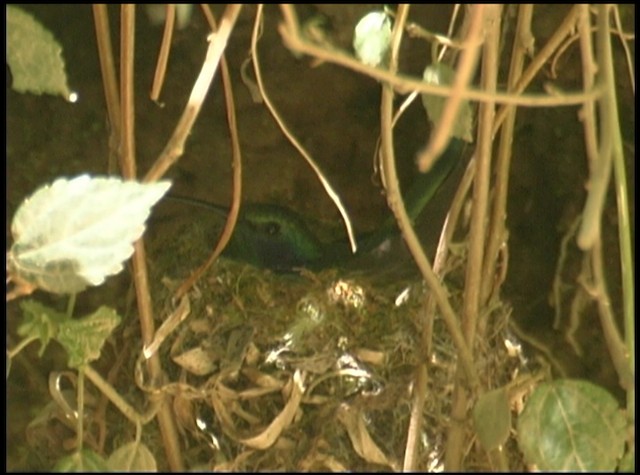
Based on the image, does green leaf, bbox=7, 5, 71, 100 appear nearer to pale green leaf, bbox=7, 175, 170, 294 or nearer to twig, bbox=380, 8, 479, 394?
pale green leaf, bbox=7, 175, 170, 294

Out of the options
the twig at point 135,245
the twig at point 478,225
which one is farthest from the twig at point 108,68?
the twig at point 478,225

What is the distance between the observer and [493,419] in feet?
2.23

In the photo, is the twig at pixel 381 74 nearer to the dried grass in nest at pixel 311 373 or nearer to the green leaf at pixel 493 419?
the green leaf at pixel 493 419

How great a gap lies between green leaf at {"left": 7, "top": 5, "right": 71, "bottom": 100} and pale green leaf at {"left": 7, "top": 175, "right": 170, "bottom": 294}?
8 centimetres

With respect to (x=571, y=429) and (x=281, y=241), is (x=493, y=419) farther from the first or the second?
(x=281, y=241)

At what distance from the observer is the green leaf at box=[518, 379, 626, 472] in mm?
615

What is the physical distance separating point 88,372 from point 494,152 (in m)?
0.40

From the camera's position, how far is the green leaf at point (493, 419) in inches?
26.6

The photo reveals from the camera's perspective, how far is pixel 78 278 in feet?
1.88

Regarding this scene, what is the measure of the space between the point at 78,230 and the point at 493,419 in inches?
11.5

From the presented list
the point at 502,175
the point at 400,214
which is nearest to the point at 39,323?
the point at 400,214

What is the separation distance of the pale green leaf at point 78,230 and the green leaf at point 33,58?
3.1 inches

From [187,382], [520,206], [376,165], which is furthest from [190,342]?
[520,206]

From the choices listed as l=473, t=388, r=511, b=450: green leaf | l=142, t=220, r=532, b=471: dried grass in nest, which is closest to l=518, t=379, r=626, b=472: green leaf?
l=473, t=388, r=511, b=450: green leaf
